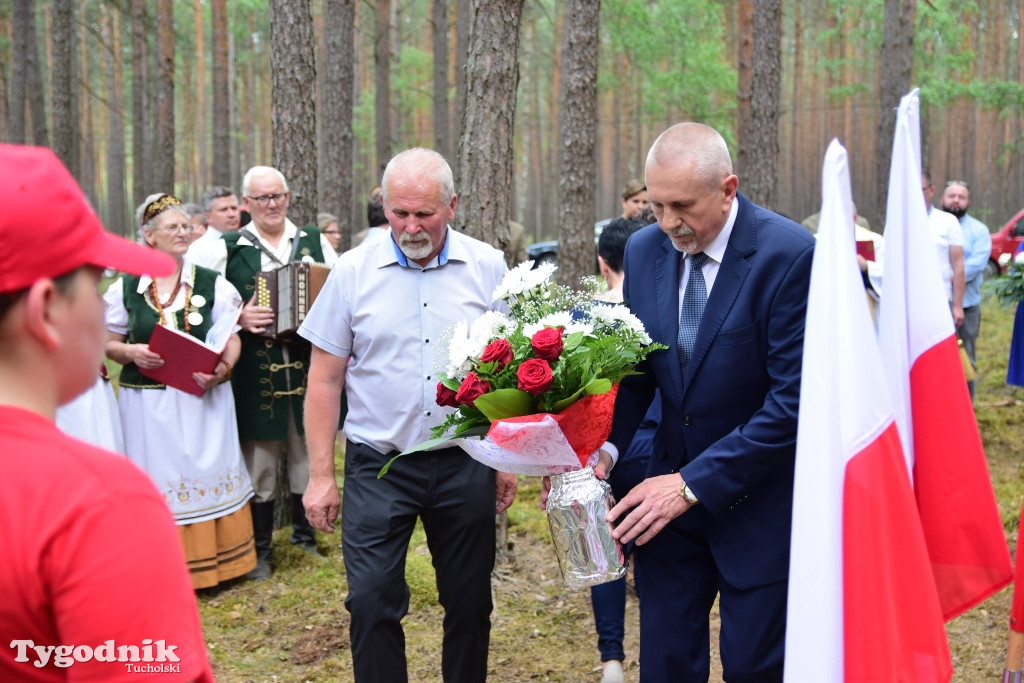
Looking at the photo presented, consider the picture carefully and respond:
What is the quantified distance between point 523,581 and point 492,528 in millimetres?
2266

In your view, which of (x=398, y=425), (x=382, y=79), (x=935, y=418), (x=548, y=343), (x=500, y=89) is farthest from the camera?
(x=382, y=79)

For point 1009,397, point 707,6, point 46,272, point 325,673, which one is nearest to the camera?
point 46,272

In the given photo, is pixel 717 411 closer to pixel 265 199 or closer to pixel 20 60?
pixel 265 199

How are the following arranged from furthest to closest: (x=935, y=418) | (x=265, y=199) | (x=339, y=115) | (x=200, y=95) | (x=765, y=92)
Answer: (x=200, y=95) < (x=339, y=115) < (x=765, y=92) < (x=265, y=199) < (x=935, y=418)

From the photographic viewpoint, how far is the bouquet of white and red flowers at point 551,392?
3119 millimetres

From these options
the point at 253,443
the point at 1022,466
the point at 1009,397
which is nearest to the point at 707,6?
the point at 1009,397

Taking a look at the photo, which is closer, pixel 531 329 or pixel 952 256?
pixel 531 329

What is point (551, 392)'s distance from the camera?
319cm

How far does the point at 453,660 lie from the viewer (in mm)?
4062

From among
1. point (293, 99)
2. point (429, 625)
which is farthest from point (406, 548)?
point (293, 99)

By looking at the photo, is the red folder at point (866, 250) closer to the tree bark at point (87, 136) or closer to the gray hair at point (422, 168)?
the gray hair at point (422, 168)

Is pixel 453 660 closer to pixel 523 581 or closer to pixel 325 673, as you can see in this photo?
pixel 325 673

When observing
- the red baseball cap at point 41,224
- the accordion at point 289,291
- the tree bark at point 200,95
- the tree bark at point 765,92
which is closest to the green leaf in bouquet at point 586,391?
the red baseball cap at point 41,224

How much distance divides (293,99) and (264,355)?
2.63 meters
